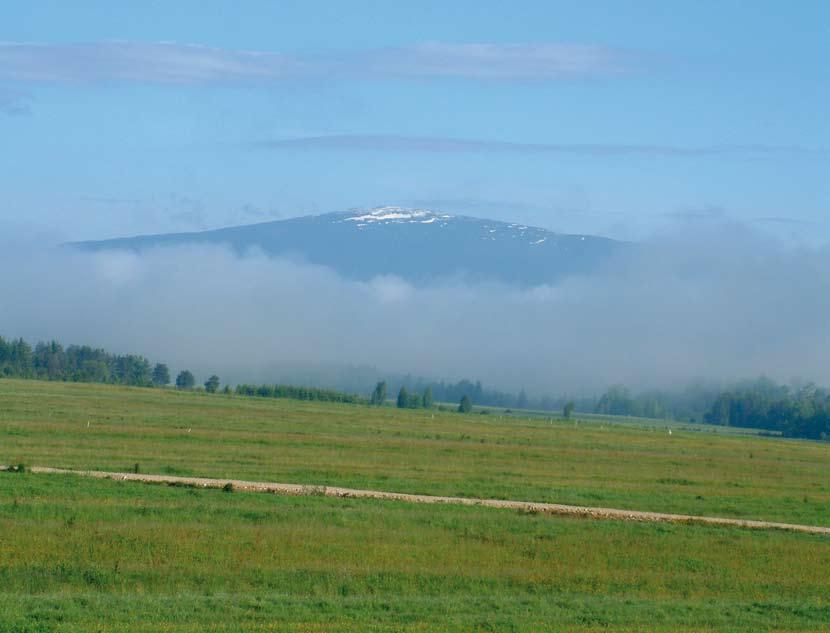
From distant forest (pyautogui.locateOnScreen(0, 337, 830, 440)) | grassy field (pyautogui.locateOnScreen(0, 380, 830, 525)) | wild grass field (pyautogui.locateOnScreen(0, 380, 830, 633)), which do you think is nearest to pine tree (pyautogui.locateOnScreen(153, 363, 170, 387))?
distant forest (pyautogui.locateOnScreen(0, 337, 830, 440))

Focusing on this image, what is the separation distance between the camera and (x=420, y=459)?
4584cm

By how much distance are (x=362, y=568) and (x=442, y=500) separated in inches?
404

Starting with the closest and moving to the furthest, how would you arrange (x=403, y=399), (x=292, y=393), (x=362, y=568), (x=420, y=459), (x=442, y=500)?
(x=362, y=568)
(x=442, y=500)
(x=420, y=459)
(x=292, y=393)
(x=403, y=399)

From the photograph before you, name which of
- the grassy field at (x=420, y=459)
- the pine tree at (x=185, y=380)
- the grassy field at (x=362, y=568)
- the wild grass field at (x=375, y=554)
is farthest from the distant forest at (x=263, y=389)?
the grassy field at (x=362, y=568)

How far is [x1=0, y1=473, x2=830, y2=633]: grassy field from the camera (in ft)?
53.8

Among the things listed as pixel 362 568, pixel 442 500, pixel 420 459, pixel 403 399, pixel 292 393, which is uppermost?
pixel 403 399

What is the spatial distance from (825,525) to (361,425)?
4453 centimetres

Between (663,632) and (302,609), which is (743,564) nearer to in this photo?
(663,632)

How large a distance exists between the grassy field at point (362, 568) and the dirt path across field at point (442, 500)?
1208mm

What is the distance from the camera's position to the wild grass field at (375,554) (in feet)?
54.7

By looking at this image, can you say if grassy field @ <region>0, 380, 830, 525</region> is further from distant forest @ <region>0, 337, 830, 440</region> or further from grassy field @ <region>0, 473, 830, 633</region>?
distant forest @ <region>0, 337, 830, 440</region>

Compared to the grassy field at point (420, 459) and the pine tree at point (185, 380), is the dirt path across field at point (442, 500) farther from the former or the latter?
the pine tree at point (185, 380)

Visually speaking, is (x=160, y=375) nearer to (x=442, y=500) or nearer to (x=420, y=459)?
(x=420, y=459)

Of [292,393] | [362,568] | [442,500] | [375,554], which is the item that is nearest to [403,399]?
[292,393]
